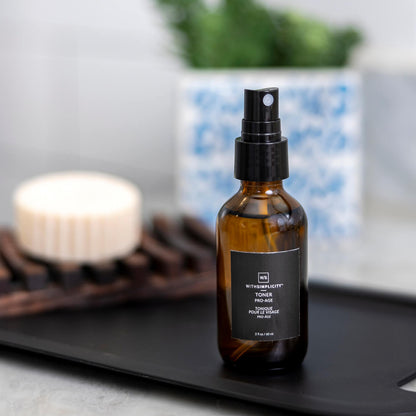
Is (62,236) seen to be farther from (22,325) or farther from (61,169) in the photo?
(61,169)

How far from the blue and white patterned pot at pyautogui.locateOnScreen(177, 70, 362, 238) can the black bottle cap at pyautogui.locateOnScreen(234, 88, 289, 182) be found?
1.25 ft

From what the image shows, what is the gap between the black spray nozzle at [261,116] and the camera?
0.47m

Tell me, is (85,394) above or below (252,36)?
below

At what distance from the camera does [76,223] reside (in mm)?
656

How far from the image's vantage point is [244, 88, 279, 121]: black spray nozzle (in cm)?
47

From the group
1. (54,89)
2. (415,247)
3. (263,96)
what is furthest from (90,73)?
(263,96)

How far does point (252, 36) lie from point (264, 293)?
1.59ft

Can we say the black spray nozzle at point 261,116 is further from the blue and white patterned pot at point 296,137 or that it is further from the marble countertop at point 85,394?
the blue and white patterned pot at point 296,137

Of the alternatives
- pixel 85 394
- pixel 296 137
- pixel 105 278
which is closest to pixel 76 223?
pixel 105 278

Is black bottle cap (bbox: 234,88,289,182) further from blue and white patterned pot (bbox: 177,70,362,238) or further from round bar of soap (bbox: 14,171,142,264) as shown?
blue and white patterned pot (bbox: 177,70,362,238)

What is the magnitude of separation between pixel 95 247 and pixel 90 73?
78cm

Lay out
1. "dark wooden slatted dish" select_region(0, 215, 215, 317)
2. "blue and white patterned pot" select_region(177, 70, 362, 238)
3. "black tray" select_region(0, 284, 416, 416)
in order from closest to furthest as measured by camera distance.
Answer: "black tray" select_region(0, 284, 416, 416) → "dark wooden slatted dish" select_region(0, 215, 215, 317) → "blue and white patterned pot" select_region(177, 70, 362, 238)

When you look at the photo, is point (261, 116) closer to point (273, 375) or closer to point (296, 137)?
point (273, 375)

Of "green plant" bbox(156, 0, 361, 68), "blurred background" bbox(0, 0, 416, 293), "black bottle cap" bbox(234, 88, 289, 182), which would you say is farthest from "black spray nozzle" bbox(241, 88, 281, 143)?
"green plant" bbox(156, 0, 361, 68)
